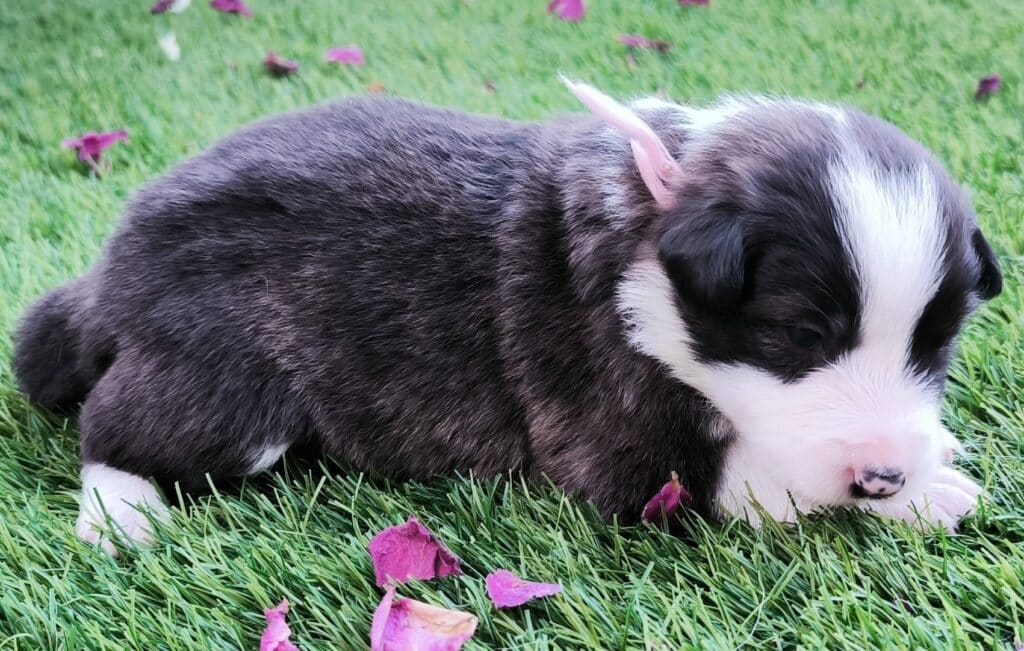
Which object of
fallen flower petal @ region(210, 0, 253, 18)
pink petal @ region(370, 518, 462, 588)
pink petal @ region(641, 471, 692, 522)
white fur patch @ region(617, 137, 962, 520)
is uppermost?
fallen flower petal @ region(210, 0, 253, 18)

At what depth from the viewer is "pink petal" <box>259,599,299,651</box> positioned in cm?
204

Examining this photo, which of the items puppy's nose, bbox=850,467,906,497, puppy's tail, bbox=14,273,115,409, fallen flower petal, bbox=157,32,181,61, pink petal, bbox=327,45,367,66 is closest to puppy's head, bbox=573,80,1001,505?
puppy's nose, bbox=850,467,906,497

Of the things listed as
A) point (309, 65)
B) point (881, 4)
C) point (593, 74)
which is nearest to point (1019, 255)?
point (593, 74)

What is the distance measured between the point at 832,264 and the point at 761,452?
0.47 meters

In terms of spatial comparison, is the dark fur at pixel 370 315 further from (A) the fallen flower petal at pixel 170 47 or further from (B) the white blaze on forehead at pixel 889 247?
(A) the fallen flower petal at pixel 170 47

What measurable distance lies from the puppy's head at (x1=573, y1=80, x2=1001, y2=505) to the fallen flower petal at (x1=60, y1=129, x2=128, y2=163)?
319cm

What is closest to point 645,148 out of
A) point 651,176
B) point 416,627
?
point 651,176

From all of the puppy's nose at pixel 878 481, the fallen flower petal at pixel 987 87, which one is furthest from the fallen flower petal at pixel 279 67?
the puppy's nose at pixel 878 481

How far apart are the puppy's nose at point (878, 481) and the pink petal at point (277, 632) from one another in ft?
3.82

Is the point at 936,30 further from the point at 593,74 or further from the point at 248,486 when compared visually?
the point at 248,486

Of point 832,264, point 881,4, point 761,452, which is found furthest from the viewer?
point 881,4

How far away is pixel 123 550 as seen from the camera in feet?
7.88

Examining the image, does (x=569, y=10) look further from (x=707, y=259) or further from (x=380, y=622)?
(x=380, y=622)

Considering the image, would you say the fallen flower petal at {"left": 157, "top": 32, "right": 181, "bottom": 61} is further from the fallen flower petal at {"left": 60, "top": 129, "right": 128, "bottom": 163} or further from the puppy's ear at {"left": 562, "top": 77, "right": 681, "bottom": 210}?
the puppy's ear at {"left": 562, "top": 77, "right": 681, "bottom": 210}
